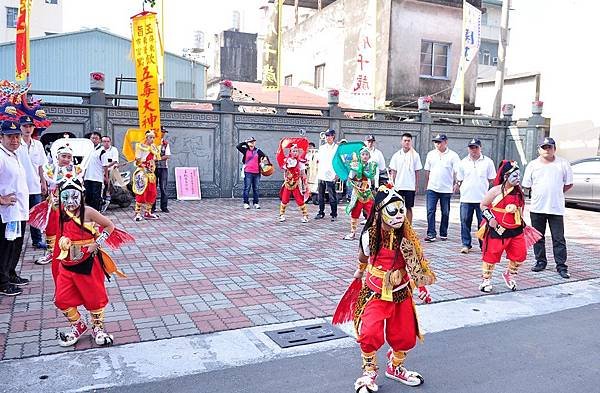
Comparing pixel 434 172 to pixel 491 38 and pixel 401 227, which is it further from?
pixel 491 38

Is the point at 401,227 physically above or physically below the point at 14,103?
below

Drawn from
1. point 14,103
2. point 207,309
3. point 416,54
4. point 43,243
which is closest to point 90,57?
point 416,54

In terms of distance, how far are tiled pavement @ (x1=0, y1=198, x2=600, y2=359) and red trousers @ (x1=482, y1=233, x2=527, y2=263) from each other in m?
0.49

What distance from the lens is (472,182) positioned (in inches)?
341

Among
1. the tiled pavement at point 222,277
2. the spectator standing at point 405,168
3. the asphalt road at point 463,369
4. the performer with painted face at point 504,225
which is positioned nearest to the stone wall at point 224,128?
the tiled pavement at point 222,277

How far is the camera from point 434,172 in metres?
9.69

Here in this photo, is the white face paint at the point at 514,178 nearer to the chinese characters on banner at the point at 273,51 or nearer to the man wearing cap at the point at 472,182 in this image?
the man wearing cap at the point at 472,182

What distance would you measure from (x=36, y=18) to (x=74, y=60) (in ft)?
59.9

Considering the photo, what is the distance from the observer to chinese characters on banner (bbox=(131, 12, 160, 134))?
12133 millimetres

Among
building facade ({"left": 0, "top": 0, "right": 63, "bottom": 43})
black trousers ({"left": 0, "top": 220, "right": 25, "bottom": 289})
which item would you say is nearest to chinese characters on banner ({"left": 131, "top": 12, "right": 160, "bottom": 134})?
black trousers ({"left": 0, "top": 220, "right": 25, "bottom": 289})

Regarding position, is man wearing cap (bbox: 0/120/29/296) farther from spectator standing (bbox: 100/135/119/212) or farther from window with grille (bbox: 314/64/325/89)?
window with grille (bbox: 314/64/325/89)

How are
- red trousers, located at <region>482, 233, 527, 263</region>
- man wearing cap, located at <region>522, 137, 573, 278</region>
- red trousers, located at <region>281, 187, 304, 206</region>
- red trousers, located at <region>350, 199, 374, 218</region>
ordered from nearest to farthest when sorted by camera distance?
red trousers, located at <region>482, 233, 527, 263</region> < man wearing cap, located at <region>522, 137, 573, 278</region> < red trousers, located at <region>350, 199, 374, 218</region> < red trousers, located at <region>281, 187, 304, 206</region>

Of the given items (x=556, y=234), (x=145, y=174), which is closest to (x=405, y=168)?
(x=556, y=234)

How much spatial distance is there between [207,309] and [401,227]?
2537 mm
